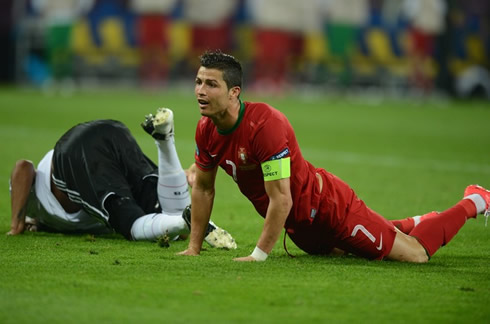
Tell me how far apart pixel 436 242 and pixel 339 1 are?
29.6 meters

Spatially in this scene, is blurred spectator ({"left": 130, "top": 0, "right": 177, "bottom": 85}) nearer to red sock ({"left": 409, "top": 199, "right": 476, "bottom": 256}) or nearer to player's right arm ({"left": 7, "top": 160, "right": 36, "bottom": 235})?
player's right arm ({"left": 7, "top": 160, "right": 36, "bottom": 235})

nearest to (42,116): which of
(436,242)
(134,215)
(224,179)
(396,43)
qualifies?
(224,179)

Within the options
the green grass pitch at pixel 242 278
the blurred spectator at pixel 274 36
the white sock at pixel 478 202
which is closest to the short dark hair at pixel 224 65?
the green grass pitch at pixel 242 278

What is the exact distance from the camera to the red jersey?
6016 mm

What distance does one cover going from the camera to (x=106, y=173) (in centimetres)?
732

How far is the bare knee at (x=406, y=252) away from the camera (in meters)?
6.52

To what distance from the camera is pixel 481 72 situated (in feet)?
116

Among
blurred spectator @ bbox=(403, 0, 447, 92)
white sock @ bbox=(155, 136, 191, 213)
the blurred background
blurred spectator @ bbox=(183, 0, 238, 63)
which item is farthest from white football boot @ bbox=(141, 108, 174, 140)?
blurred spectator @ bbox=(403, 0, 447, 92)

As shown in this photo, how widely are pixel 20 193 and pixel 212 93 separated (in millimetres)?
2257

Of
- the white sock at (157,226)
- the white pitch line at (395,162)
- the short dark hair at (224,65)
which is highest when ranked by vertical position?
the short dark hair at (224,65)

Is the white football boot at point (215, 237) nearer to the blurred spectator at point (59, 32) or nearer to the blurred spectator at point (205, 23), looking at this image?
the blurred spectator at point (59, 32)

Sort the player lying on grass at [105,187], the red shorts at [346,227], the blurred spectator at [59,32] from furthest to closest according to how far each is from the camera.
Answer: the blurred spectator at [59,32] < the player lying on grass at [105,187] < the red shorts at [346,227]

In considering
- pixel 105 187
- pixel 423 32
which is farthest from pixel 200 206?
pixel 423 32

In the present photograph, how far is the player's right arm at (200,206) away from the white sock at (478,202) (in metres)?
2.04
